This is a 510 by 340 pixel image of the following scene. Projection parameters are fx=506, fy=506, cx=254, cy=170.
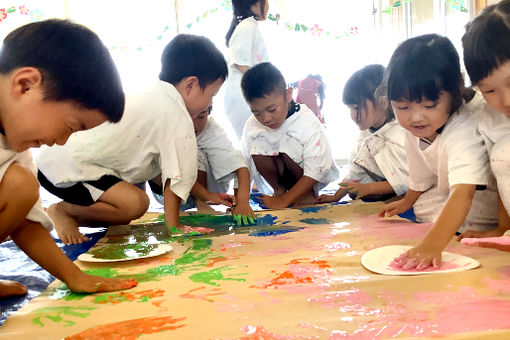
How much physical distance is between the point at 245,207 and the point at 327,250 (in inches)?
26.1

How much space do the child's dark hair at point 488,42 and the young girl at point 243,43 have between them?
1.77 metres

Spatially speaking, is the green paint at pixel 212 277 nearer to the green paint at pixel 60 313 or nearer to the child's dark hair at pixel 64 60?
the green paint at pixel 60 313

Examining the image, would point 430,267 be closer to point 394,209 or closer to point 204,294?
point 204,294

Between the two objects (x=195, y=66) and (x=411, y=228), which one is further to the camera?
(x=195, y=66)

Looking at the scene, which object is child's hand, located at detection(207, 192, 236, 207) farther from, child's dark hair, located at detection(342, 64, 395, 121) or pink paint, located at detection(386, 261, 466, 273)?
pink paint, located at detection(386, 261, 466, 273)

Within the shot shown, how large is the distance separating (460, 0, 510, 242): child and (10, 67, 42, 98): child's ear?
1012mm

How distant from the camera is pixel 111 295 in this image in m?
1.07

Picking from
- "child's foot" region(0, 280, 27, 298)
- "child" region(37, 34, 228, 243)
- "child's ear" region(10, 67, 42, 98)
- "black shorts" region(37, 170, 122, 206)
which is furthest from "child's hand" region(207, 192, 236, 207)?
"child's ear" region(10, 67, 42, 98)

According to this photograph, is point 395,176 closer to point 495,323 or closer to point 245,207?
point 245,207

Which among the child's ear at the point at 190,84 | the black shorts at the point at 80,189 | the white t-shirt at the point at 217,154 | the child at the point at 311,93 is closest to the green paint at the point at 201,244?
the black shorts at the point at 80,189

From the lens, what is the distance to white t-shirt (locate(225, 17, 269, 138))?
9.57 feet

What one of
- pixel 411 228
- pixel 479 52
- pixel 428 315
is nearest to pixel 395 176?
pixel 411 228

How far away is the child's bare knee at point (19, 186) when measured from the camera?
1097mm

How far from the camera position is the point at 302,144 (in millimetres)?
2334
